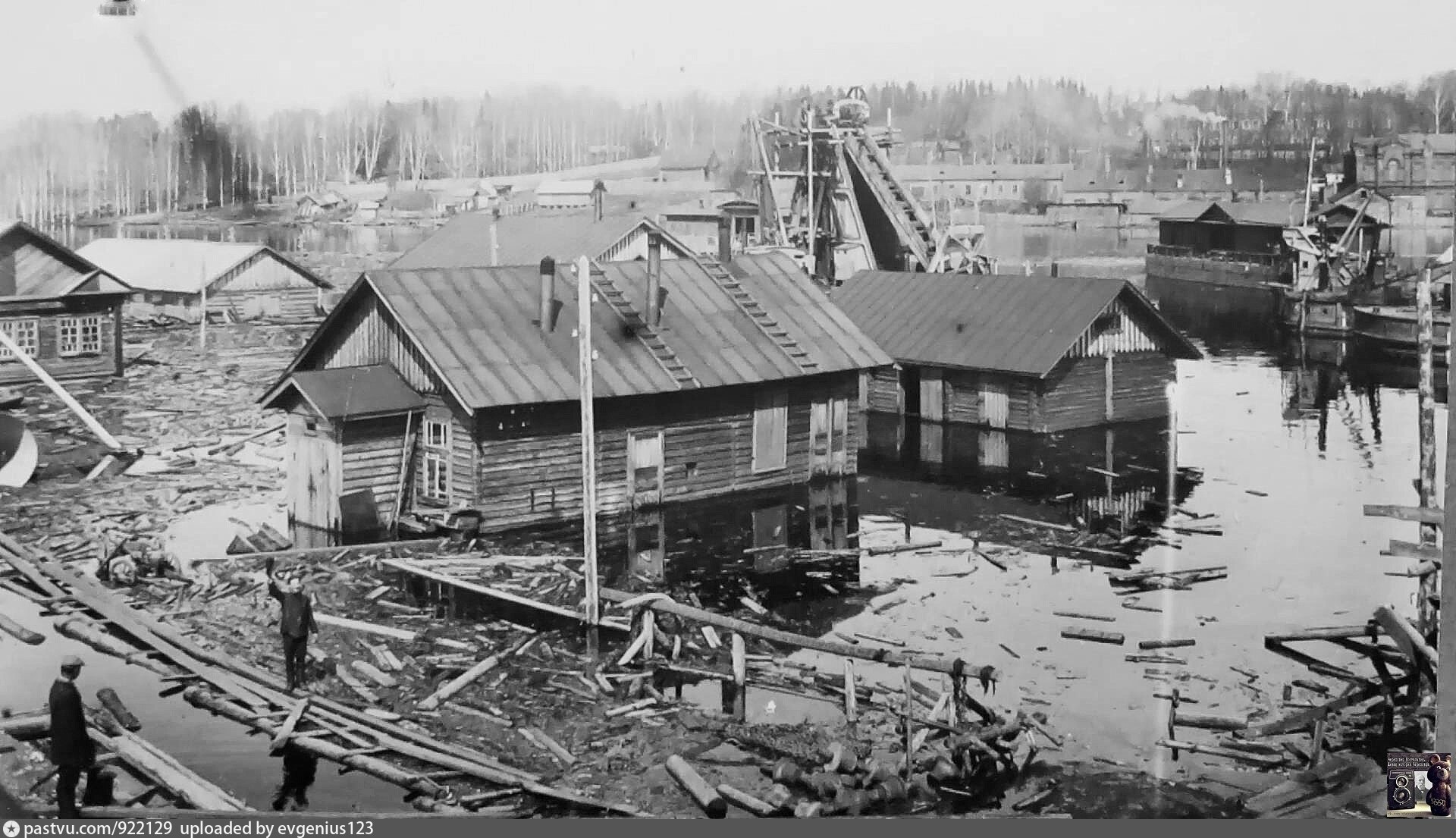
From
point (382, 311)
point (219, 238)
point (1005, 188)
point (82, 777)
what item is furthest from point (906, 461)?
point (82, 777)

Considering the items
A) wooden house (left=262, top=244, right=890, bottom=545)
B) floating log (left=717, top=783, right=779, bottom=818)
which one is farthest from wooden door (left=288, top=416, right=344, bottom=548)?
floating log (left=717, top=783, right=779, bottom=818)

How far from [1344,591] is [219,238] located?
13888 millimetres

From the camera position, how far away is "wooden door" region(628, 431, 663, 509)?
2008cm

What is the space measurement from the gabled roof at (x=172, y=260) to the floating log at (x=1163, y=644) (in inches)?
463

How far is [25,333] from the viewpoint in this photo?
17812mm

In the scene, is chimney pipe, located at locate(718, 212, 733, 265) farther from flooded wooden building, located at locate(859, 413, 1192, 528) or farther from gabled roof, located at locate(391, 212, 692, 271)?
flooded wooden building, located at locate(859, 413, 1192, 528)

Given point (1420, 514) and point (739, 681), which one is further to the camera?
point (739, 681)

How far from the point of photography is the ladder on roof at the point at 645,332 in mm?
20203

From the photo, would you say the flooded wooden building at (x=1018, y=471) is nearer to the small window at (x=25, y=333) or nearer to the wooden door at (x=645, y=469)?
the wooden door at (x=645, y=469)

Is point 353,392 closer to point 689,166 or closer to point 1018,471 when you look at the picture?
point 689,166

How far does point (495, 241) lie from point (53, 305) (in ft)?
19.0

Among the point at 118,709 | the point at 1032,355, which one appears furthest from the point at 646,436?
the point at 1032,355

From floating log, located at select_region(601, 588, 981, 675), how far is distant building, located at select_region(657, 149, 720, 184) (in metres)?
6.53

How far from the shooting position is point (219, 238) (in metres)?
18.8
